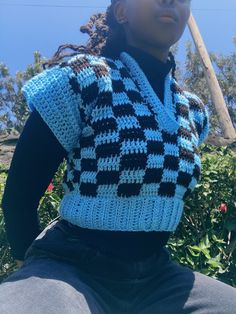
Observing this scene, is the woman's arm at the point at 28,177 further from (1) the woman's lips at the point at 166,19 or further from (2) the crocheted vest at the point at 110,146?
(1) the woman's lips at the point at 166,19

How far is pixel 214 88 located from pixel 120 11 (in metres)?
8.51

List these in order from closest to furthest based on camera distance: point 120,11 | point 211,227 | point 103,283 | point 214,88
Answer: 1. point 103,283
2. point 120,11
3. point 211,227
4. point 214,88

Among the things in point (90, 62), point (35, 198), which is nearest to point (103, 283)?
point (35, 198)

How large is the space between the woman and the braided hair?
0.17 metres

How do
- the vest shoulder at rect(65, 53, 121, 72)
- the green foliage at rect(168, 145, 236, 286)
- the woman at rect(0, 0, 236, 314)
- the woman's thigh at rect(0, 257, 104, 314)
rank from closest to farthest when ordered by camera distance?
the woman's thigh at rect(0, 257, 104, 314), the woman at rect(0, 0, 236, 314), the vest shoulder at rect(65, 53, 121, 72), the green foliage at rect(168, 145, 236, 286)

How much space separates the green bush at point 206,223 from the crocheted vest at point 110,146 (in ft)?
2.90

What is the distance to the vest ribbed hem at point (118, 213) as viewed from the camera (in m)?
1.86

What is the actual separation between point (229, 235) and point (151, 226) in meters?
1.15

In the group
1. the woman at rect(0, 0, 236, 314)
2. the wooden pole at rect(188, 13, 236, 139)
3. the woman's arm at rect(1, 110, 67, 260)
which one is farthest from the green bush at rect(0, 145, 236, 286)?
the wooden pole at rect(188, 13, 236, 139)

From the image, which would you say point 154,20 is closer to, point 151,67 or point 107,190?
point 151,67

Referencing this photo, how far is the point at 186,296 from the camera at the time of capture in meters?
1.91

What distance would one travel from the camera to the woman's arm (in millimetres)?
1918

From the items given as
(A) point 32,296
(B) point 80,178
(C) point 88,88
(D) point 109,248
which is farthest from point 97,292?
(C) point 88,88

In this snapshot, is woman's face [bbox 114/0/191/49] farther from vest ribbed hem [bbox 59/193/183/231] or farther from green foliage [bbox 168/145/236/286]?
green foliage [bbox 168/145/236/286]
